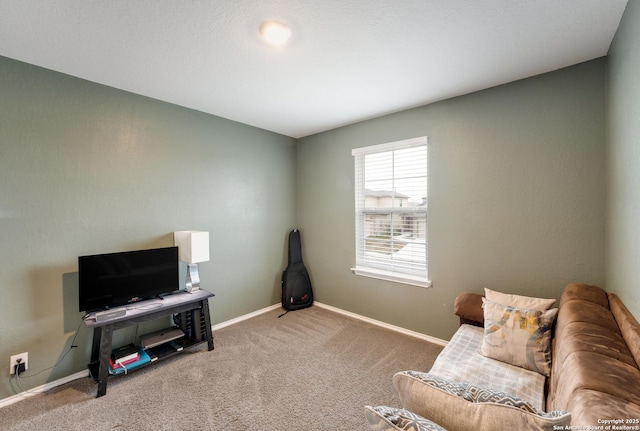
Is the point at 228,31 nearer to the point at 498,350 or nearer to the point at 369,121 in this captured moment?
the point at 369,121

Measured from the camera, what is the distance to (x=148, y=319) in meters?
2.25

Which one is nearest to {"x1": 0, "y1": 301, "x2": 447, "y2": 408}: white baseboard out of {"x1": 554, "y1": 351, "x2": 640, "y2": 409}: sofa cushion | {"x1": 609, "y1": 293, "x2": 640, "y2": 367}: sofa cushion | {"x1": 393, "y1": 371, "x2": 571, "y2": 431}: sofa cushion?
{"x1": 609, "y1": 293, "x2": 640, "y2": 367}: sofa cushion

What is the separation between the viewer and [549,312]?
1801 millimetres

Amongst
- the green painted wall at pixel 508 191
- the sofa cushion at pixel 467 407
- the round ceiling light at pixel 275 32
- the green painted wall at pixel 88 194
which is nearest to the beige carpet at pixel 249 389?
the green painted wall at pixel 88 194

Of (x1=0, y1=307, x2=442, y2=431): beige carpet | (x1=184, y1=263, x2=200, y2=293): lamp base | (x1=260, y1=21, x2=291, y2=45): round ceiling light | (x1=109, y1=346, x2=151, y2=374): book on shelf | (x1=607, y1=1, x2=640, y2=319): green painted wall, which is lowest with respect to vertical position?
(x1=0, y1=307, x2=442, y2=431): beige carpet

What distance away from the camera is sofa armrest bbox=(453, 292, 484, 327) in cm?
223

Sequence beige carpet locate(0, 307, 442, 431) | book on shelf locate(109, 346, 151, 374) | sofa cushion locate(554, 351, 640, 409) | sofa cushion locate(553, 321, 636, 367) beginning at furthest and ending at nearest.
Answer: book on shelf locate(109, 346, 151, 374) → beige carpet locate(0, 307, 442, 431) → sofa cushion locate(553, 321, 636, 367) → sofa cushion locate(554, 351, 640, 409)

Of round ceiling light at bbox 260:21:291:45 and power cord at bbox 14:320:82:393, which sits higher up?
round ceiling light at bbox 260:21:291:45

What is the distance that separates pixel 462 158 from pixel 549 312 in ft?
4.84

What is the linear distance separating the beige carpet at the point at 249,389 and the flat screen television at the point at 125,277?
649 millimetres

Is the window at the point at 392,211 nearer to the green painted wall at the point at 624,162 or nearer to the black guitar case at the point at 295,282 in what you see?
the black guitar case at the point at 295,282

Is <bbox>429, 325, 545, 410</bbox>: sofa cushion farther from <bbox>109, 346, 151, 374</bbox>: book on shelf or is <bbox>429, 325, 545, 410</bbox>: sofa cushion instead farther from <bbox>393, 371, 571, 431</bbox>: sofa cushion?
<bbox>109, 346, 151, 374</bbox>: book on shelf

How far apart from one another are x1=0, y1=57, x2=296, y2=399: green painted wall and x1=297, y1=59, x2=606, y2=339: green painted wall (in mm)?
1757

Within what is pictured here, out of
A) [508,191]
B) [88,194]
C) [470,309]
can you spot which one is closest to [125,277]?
[88,194]
